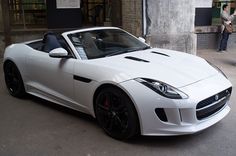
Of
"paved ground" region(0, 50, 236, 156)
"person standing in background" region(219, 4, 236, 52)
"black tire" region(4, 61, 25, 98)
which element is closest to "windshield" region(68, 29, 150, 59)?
"paved ground" region(0, 50, 236, 156)

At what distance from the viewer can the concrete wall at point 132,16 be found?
9235mm

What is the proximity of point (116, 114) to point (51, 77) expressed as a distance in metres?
1.44

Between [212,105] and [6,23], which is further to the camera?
[6,23]

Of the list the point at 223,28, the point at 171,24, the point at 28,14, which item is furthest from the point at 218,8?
the point at 28,14

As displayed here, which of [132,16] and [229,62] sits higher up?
[132,16]

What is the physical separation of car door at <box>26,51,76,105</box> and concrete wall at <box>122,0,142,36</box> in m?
4.15

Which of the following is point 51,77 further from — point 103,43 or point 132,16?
point 132,16

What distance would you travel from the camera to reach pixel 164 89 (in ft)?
13.2

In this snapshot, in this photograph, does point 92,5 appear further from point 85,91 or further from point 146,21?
point 85,91

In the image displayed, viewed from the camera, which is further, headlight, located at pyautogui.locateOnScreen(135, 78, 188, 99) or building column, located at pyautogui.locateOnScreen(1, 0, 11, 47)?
building column, located at pyautogui.locateOnScreen(1, 0, 11, 47)

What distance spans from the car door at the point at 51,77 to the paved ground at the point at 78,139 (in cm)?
32

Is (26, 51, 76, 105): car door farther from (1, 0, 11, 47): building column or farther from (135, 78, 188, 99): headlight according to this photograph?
(1, 0, 11, 47): building column

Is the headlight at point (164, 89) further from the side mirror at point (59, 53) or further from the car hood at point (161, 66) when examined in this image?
the side mirror at point (59, 53)

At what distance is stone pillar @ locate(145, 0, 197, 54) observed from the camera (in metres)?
9.05
